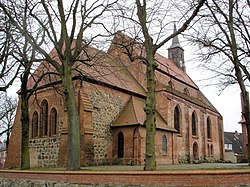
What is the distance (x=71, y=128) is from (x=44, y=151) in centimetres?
1150

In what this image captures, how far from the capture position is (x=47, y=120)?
26.2 metres

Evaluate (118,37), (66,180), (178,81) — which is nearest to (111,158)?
(118,37)

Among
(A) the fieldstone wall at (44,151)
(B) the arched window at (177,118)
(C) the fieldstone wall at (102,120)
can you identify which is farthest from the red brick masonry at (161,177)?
(B) the arched window at (177,118)

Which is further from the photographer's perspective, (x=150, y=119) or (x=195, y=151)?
(x=195, y=151)

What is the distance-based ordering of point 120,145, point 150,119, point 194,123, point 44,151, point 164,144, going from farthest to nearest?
point 194,123
point 164,144
point 120,145
point 44,151
point 150,119

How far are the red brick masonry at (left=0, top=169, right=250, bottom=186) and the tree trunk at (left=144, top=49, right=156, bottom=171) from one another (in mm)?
2560

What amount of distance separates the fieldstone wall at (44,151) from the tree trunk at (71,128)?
9425 mm

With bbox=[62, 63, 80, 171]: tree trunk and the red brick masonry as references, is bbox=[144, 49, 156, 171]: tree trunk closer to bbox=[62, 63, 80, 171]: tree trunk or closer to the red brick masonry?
the red brick masonry

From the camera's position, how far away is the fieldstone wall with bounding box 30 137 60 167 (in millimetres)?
24469

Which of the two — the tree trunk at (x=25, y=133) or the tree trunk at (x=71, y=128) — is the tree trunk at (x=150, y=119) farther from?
the tree trunk at (x=25, y=133)

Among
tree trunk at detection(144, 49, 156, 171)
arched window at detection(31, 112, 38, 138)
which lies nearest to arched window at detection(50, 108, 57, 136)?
arched window at detection(31, 112, 38, 138)

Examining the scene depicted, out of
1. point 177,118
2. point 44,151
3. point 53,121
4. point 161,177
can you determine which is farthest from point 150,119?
point 177,118

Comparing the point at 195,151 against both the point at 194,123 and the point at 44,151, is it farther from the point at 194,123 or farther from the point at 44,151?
the point at 44,151

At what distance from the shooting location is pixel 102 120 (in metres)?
25.6
